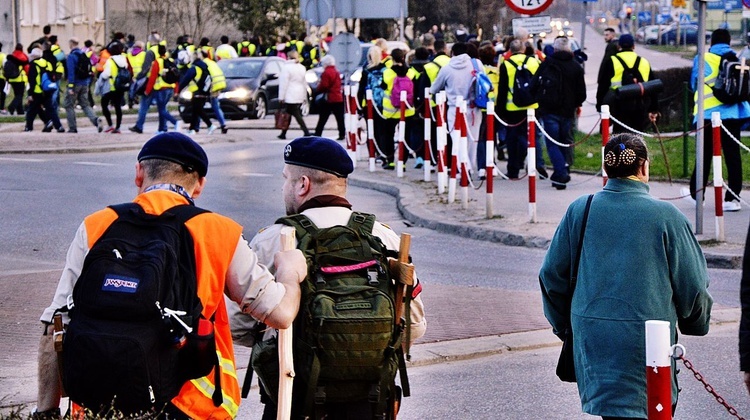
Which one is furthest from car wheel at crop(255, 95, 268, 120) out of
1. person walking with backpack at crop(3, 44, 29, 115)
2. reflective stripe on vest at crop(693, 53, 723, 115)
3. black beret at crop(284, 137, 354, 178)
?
black beret at crop(284, 137, 354, 178)

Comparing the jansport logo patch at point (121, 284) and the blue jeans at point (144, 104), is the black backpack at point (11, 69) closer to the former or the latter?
the blue jeans at point (144, 104)

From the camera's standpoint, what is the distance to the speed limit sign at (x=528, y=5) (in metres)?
15.7

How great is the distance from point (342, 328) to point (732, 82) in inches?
440

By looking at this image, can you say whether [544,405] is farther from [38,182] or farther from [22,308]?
[38,182]

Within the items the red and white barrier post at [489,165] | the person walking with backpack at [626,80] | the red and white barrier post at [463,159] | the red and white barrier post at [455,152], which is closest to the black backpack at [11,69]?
the red and white barrier post at [455,152]

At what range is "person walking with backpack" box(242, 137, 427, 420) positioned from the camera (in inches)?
163

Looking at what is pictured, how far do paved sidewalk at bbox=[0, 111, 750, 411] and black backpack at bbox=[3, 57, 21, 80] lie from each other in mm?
7846

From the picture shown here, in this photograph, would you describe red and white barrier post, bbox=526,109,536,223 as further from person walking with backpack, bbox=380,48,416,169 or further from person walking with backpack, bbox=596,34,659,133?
person walking with backpack, bbox=380,48,416,169

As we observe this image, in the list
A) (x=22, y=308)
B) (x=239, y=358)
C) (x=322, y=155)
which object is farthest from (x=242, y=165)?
(x=322, y=155)

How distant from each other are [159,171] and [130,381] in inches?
28.3

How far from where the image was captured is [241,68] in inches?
1298

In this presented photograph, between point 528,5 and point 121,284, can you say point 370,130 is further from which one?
point 121,284

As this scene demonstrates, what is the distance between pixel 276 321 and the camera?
4.05 m

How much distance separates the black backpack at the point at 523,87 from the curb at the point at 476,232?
1.91 metres
